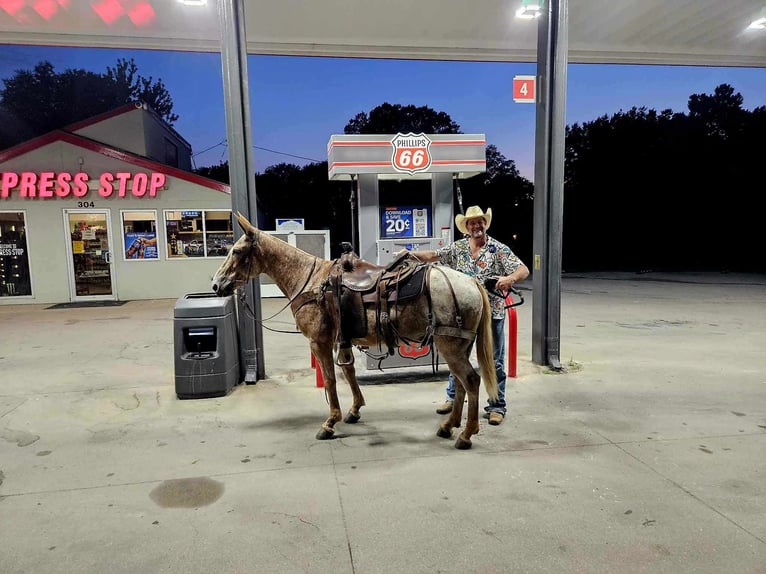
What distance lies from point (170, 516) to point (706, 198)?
2683 centimetres

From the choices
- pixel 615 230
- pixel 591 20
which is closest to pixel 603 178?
pixel 615 230

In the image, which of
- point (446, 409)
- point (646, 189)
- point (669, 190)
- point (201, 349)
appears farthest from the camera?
point (646, 189)

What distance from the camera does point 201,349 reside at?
16.4 ft

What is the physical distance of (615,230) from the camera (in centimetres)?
2464

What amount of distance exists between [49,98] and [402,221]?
38297mm

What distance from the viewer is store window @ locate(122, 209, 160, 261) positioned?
1251 centimetres

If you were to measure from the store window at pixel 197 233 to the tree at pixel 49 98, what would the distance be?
24.7 meters

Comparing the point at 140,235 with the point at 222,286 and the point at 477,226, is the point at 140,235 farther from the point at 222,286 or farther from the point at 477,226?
the point at 477,226

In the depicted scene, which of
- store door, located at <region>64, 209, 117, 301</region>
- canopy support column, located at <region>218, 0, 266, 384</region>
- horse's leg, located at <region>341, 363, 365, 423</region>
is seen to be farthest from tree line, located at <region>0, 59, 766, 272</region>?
horse's leg, located at <region>341, 363, 365, 423</region>

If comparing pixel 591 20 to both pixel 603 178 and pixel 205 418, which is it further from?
pixel 603 178

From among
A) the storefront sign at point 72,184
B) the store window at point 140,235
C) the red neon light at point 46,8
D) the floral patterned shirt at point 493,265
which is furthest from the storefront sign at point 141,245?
the floral patterned shirt at point 493,265

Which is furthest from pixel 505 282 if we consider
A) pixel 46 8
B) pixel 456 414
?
pixel 46 8

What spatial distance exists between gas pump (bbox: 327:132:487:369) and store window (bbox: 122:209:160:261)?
814cm

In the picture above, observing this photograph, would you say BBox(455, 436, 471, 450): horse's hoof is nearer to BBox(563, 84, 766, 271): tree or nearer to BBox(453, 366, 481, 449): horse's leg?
BBox(453, 366, 481, 449): horse's leg
